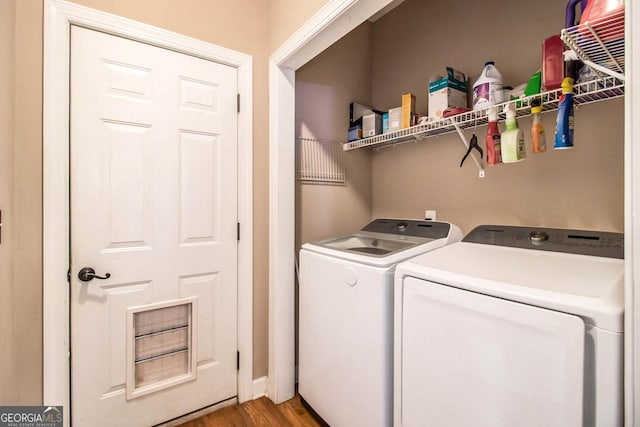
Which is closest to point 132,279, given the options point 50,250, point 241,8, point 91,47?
point 50,250

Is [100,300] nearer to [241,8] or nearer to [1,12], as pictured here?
[1,12]

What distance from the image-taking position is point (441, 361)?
1.03 m

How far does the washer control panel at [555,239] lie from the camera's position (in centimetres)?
114

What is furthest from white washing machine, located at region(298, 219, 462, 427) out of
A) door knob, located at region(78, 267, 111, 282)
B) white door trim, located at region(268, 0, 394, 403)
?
door knob, located at region(78, 267, 111, 282)

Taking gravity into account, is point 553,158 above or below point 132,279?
above

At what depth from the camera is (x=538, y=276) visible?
0.95 m

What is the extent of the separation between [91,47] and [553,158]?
2272 mm

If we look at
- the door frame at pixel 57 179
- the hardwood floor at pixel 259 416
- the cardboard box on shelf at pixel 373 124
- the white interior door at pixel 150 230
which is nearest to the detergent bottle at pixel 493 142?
the cardboard box on shelf at pixel 373 124

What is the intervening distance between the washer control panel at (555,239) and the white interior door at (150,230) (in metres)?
1.40

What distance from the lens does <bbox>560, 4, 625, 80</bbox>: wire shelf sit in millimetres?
770

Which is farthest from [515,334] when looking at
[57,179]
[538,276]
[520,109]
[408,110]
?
[57,179]

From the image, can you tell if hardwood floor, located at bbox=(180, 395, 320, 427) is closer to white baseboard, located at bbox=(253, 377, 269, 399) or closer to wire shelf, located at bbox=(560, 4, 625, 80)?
white baseboard, located at bbox=(253, 377, 269, 399)

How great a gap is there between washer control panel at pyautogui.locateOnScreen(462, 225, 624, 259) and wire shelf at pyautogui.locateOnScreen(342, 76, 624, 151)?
1.80ft

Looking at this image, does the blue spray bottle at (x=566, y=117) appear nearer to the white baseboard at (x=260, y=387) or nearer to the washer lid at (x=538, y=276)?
the washer lid at (x=538, y=276)
